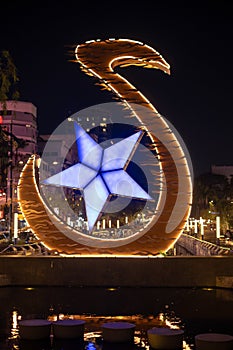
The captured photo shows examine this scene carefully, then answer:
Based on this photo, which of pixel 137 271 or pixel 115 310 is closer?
pixel 115 310

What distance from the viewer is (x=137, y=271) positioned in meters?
22.3

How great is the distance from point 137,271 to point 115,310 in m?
4.61

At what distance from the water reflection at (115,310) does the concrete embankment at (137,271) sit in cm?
48

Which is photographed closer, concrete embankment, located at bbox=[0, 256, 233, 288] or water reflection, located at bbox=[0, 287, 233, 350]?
water reflection, located at bbox=[0, 287, 233, 350]

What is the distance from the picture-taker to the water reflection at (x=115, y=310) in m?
13.8

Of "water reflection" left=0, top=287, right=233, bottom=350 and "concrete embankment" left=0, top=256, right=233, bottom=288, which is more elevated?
"concrete embankment" left=0, top=256, right=233, bottom=288

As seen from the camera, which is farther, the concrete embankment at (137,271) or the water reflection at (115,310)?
the concrete embankment at (137,271)

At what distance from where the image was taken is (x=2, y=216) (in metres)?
78.8

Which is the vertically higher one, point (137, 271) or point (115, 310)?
point (137, 271)

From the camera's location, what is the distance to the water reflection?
13.8 metres

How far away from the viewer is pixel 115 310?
1781cm

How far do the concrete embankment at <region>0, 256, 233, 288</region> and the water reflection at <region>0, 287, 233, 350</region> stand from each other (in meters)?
0.48

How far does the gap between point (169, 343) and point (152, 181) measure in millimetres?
11514

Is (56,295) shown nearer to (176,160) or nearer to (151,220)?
(151,220)
